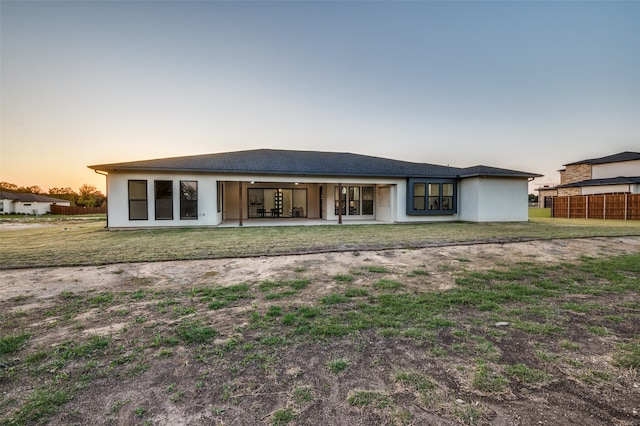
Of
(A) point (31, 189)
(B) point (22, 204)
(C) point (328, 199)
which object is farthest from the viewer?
(A) point (31, 189)

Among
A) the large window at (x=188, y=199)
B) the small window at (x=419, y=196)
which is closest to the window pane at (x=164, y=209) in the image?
the large window at (x=188, y=199)

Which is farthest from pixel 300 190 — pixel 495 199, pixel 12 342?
pixel 12 342

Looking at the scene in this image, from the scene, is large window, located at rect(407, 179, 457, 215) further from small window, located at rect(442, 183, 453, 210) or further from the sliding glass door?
the sliding glass door

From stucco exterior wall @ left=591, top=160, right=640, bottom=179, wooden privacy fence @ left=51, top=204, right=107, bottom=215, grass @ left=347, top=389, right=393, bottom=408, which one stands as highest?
stucco exterior wall @ left=591, top=160, right=640, bottom=179

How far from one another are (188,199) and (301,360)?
12299 millimetres

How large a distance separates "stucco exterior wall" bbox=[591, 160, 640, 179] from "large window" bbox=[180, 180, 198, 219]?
111 ft

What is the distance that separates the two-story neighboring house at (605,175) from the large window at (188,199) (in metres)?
28.3

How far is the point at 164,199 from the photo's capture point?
1253 cm

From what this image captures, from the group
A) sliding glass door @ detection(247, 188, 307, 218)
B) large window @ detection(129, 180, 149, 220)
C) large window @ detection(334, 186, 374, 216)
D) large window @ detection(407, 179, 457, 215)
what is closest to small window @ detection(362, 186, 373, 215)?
large window @ detection(334, 186, 374, 216)

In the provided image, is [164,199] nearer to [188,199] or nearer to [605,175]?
[188,199]

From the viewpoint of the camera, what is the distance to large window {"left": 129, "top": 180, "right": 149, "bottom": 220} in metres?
12.3

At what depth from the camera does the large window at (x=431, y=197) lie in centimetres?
1518

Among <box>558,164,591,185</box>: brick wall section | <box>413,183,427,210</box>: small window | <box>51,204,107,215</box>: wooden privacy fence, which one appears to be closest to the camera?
<box>413,183,427,210</box>: small window

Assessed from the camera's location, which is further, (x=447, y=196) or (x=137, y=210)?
(x=447, y=196)
